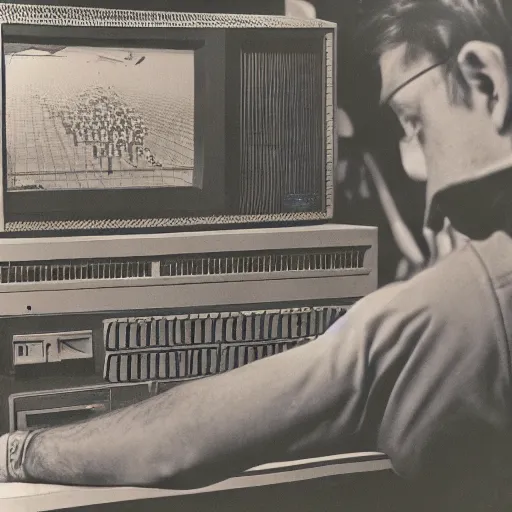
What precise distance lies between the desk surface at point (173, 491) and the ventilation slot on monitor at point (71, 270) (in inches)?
16.0

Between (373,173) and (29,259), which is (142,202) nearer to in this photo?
(29,259)

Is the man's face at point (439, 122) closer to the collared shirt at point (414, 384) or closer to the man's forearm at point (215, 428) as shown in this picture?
the collared shirt at point (414, 384)

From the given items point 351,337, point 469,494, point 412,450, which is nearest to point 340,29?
point 351,337

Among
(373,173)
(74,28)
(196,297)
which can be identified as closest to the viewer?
(74,28)

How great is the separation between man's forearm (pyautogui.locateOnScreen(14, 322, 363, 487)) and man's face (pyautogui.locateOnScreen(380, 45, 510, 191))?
0.46 m

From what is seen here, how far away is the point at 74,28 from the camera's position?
1.46 m

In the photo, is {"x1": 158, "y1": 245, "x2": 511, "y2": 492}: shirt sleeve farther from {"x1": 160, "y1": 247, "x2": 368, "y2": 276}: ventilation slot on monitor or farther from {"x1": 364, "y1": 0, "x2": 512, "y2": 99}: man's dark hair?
{"x1": 364, "y1": 0, "x2": 512, "y2": 99}: man's dark hair

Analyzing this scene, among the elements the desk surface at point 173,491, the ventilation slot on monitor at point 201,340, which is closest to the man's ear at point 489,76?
the ventilation slot on monitor at point 201,340

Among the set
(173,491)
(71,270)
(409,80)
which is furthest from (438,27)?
(173,491)

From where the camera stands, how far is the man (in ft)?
5.26

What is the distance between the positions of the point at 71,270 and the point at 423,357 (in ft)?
2.54

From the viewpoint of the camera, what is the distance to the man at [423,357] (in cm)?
160

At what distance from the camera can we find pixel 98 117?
1506 millimetres

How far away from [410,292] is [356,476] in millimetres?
419
